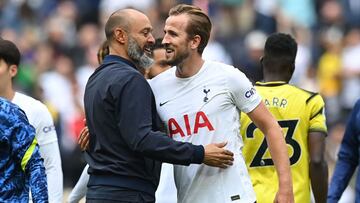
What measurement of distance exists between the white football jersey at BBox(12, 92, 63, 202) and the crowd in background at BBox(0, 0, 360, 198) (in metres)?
7.42

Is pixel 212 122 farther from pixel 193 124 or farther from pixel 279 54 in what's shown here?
pixel 279 54

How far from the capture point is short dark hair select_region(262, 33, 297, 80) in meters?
8.56

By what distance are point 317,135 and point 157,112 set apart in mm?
1369

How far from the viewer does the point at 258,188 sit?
27.6 ft

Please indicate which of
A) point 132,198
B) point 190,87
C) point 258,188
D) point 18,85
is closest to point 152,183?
point 132,198

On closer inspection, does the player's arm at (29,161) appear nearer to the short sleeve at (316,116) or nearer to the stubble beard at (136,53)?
the stubble beard at (136,53)

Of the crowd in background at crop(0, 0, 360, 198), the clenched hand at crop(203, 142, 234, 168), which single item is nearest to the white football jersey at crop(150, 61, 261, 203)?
the clenched hand at crop(203, 142, 234, 168)

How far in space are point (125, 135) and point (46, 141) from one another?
149 cm

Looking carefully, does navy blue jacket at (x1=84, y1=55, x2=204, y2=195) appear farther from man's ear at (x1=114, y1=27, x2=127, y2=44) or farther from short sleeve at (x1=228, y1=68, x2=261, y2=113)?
short sleeve at (x1=228, y1=68, x2=261, y2=113)

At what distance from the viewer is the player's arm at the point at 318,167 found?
8.43 metres

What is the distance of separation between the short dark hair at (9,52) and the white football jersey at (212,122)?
1.20m

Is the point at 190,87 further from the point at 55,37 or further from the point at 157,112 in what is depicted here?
the point at 55,37

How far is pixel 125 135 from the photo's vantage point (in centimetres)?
720

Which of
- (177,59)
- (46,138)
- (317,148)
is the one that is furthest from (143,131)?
(317,148)
